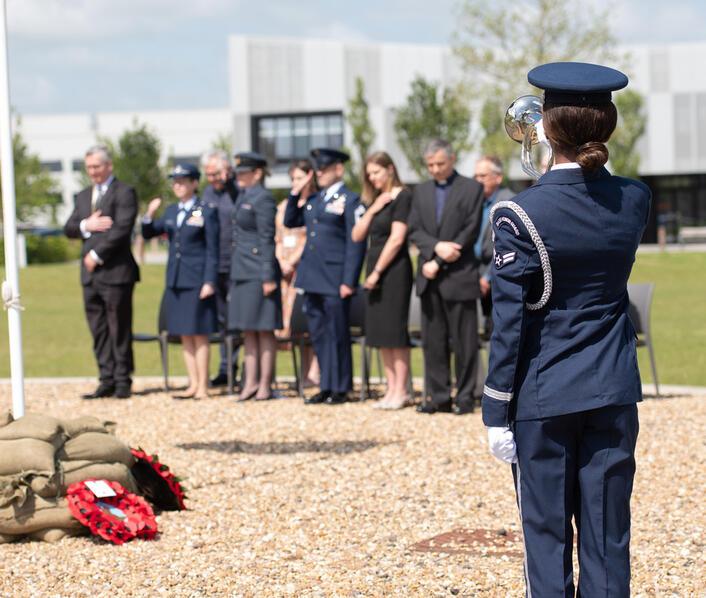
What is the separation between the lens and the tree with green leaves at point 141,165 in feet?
180

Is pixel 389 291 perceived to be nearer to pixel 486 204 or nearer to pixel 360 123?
pixel 486 204

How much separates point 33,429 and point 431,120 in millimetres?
40962

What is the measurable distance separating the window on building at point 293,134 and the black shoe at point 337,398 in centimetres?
5251

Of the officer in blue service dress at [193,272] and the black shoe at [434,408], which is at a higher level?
the officer in blue service dress at [193,272]

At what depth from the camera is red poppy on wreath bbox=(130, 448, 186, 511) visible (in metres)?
6.64

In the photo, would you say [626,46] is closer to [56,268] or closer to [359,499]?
[56,268]

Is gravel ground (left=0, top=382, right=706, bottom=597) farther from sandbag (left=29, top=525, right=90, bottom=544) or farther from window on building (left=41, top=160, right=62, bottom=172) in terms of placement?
window on building (left=41, top=160, right=62, bottom=172)

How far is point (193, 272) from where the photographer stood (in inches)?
451

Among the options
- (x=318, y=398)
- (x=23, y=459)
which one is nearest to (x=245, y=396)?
(x=318, y=398)

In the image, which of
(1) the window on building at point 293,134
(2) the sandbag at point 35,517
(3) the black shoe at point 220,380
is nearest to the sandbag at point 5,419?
(2) the sandbag at point 35,517

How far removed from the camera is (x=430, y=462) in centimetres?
784

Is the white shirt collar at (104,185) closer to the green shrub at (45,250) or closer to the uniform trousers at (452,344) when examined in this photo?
the uniform trousers at (452,344)

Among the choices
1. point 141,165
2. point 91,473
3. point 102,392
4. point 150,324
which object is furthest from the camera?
point 141,165

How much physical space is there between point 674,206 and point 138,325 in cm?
4747
